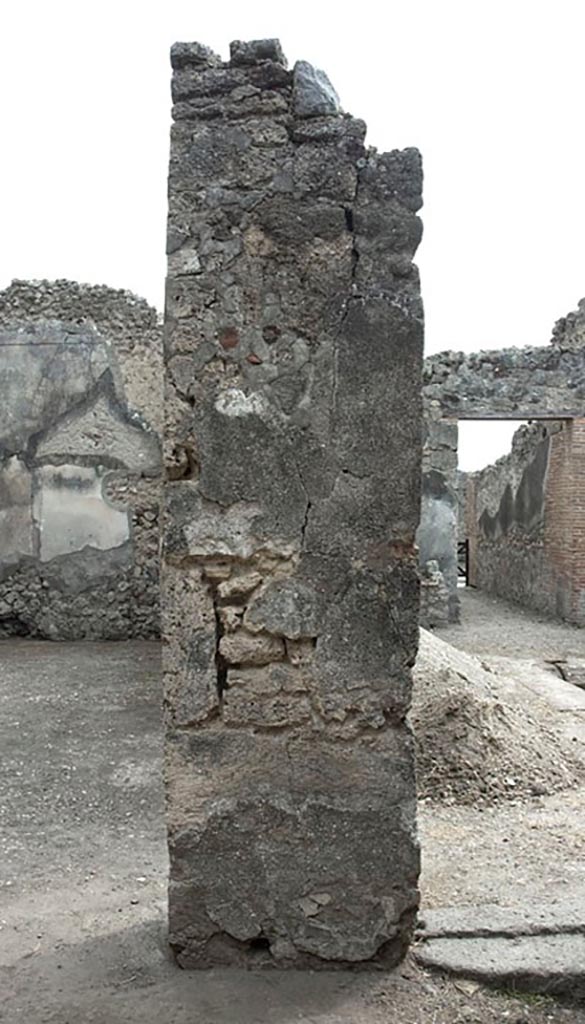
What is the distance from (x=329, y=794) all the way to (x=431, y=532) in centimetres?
852

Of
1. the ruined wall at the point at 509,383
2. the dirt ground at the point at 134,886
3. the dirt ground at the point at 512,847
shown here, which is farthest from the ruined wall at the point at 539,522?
the dirt ground at the point at 134,886

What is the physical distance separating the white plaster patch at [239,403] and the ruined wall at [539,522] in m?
9.26

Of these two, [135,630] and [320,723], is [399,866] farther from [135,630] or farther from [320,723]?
[135,630]

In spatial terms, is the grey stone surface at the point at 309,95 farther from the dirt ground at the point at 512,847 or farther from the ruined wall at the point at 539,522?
the ruined wall at the point at 539,522

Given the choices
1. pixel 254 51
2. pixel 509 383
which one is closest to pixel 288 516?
pixel 254 51

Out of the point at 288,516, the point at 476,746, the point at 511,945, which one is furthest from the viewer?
the point at 476,746

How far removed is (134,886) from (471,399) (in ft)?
29.2

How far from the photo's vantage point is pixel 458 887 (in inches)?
133

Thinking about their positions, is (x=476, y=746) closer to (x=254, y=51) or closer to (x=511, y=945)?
(x=511, y=945)

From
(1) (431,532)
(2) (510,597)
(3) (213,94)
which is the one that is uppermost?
(3) (213,94)

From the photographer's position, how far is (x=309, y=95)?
2.74m

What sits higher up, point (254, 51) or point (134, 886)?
point (254, 51)

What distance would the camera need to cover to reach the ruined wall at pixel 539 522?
37.3ft

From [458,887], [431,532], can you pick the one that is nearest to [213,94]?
[458,887]
